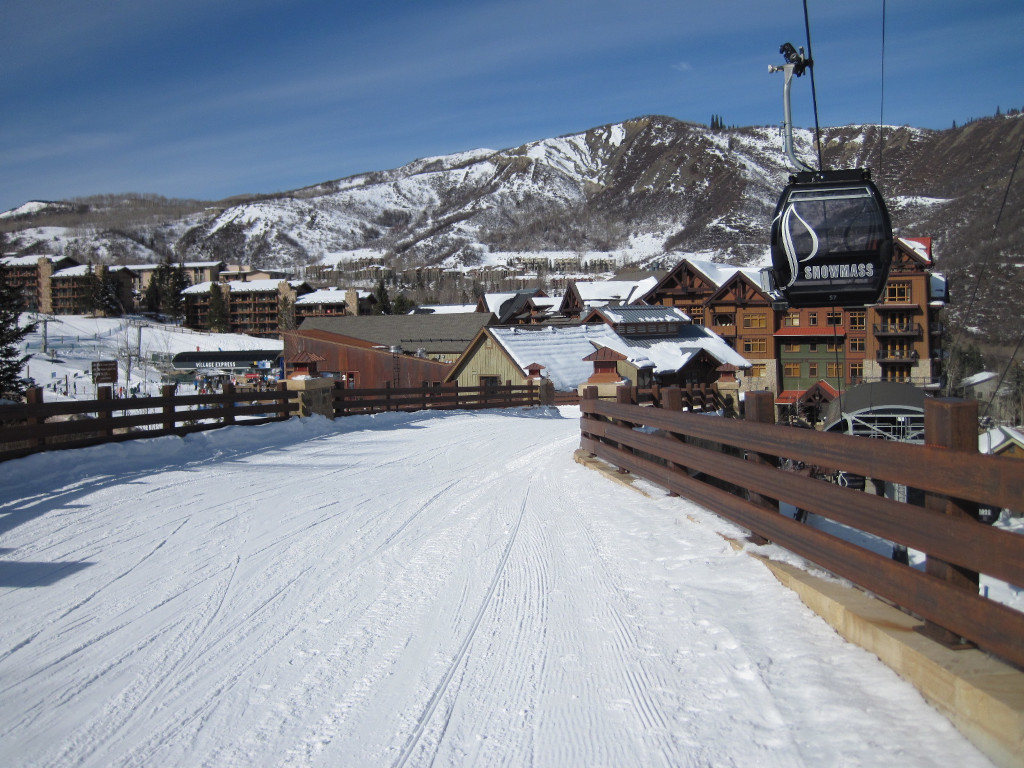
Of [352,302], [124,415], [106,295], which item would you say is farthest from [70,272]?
[124,415]

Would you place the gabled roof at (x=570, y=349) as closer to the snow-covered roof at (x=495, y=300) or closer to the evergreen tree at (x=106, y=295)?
the snow-covered roof at (x=495, y=300)

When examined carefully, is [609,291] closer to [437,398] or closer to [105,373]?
[105,373]

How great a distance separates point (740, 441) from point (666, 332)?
148ft

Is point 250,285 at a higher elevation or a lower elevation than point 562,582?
higher

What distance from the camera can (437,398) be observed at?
2628 centimetres

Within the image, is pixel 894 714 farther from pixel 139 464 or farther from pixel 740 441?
pixel 139 464

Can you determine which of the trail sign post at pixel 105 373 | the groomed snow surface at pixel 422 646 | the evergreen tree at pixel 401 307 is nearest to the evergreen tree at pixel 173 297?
the evergreen tree at pixel 401 307

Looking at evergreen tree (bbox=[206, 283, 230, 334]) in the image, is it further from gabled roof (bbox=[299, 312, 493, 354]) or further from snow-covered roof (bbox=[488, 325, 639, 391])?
snow-covered roof (bbox=[488, 325, 639, 391])

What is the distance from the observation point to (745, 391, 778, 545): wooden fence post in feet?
17.0

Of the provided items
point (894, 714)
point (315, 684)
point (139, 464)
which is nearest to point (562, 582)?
point (315, 684)

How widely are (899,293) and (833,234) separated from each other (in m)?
46.4

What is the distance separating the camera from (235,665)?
386 centimetres

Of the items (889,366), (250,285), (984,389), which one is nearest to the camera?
(984,389)

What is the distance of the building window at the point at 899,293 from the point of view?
5078cm
